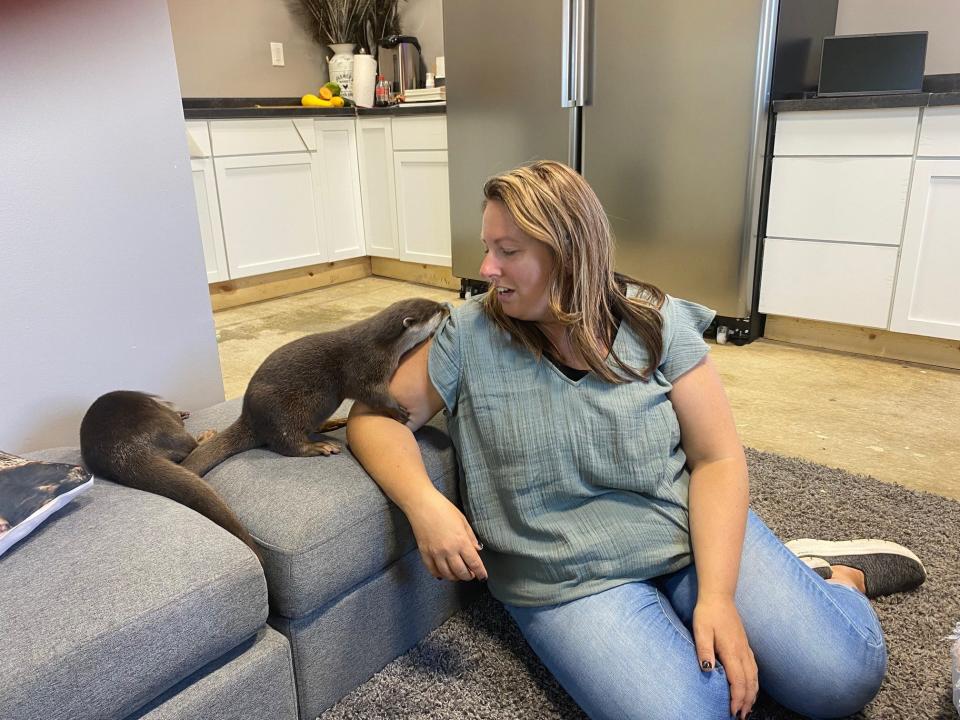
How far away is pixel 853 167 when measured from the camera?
274 cm

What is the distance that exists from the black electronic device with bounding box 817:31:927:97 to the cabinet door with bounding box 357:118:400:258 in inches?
89.0

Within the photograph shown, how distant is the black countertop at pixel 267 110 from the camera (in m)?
3.51

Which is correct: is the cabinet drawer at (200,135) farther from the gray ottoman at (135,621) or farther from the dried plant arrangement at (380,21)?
the gray ottoman at (135,621)

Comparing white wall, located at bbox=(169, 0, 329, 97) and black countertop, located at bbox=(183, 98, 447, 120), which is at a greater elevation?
white wall, located at bbox=(169, 0, 329, 97)

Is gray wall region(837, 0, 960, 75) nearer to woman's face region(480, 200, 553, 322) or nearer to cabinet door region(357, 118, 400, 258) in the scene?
cabinet door region(357, 118, 400, 258)

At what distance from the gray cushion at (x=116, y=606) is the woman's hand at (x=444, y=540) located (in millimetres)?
243

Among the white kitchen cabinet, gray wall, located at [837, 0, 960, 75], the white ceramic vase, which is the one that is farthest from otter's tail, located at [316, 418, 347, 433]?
the white ceramic vase

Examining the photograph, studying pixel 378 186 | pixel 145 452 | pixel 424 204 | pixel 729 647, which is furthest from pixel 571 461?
pixel 378 186

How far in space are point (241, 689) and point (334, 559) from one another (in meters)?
0.22

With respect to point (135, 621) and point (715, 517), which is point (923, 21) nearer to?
point (715, 517)

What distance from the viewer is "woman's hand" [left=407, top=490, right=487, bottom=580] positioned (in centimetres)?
110

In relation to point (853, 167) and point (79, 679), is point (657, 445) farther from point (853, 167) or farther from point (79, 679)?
point (853, 167)

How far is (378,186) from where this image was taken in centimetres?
427

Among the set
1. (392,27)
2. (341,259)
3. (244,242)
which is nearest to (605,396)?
(244,242)
